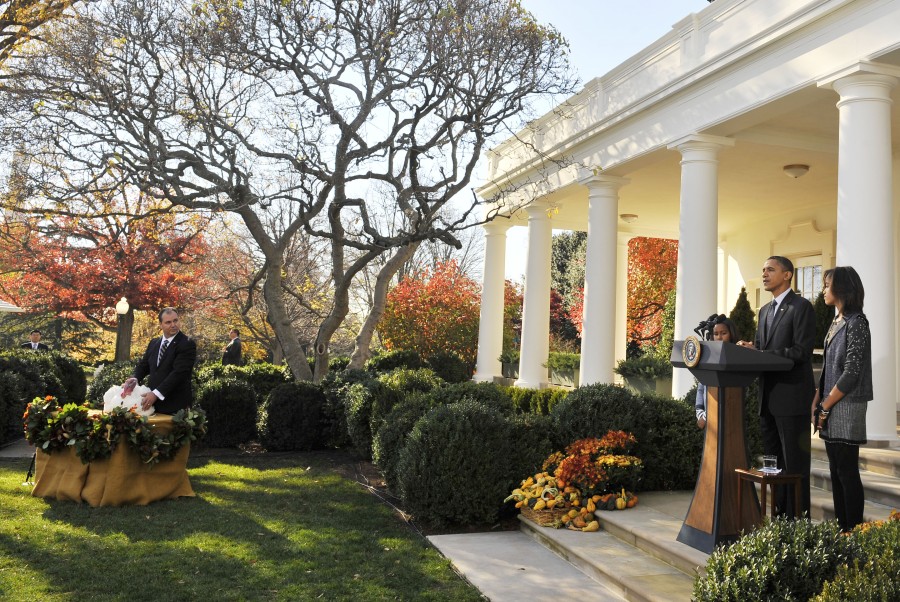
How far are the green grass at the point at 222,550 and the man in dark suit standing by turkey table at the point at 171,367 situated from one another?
3.52 feet

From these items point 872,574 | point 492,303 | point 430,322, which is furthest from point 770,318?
point 430,322

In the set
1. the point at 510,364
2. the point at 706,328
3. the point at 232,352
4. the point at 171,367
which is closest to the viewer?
the point at 706,328

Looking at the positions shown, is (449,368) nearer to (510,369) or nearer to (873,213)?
(510,369)

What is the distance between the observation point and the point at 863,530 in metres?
3.61

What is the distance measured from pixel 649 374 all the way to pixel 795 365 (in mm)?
8359

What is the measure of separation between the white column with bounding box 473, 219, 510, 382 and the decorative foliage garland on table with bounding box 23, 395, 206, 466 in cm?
1053

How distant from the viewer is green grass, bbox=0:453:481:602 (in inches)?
191

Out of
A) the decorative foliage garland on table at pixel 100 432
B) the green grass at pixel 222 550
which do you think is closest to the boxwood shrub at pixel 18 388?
the green grass at pixel 222 550

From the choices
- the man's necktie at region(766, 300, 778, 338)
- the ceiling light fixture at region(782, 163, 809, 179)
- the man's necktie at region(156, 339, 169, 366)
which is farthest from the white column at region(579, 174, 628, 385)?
the man's necktie at region(766, 300, 778, 338)

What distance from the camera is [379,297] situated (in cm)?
1433

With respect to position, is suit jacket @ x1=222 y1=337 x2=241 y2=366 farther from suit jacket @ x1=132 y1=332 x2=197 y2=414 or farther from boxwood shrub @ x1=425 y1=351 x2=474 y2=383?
suit jacket @ x1=132 y1=332 x2=197 y2=414

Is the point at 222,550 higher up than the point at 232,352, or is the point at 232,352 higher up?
the point at 232,352

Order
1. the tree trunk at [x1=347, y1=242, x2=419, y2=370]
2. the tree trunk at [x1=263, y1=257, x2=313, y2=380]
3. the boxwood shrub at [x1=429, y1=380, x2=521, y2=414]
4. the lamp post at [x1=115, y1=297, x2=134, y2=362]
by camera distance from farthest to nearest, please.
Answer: the lamp post at [x1=115, y1=297, x2=134, y2=362]
the tree trunk at [x1=347, y1=242, x2=419, y2=370]
the tree trunk at [x1=263, y1=257, x2=313, y2=380]
the boxwood shrub at [x1=429, y1=380, x2=521, y2=414]

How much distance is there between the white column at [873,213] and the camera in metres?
7.31
